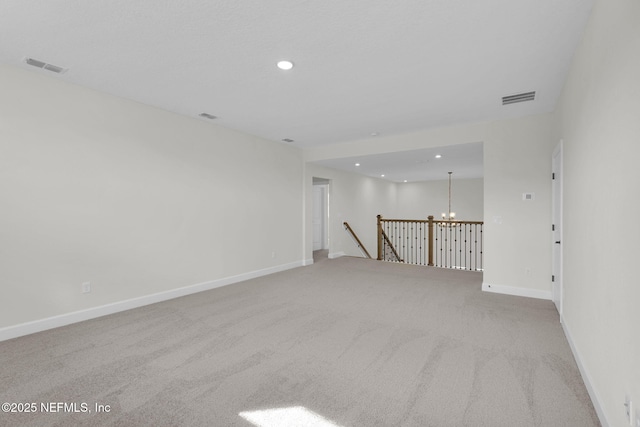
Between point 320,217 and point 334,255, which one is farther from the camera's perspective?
point 320,217

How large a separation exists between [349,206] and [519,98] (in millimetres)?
5720

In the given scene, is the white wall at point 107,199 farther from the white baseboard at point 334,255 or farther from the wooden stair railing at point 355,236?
the wooden stair railing at point 355,236

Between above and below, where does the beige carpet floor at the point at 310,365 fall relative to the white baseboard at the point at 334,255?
below

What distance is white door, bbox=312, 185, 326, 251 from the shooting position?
936cm

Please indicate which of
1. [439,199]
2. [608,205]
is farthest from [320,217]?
[608,205]

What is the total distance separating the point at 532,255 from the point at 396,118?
2959 mm

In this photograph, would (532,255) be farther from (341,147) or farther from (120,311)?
(120,311)

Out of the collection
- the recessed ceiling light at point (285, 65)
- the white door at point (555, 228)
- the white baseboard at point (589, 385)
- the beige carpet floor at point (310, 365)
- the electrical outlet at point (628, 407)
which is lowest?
the beige carpet floor at point (310, 365)

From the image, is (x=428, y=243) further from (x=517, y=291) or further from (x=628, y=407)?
(x=628, y=407)

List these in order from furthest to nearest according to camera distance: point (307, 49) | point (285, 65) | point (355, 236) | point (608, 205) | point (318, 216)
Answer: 1. point (318, 216)
2. point (355, 236)
3. point (285, 65)
4. point (307, 49)
5. point (608, 205)

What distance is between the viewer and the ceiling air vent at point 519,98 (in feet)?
11.8

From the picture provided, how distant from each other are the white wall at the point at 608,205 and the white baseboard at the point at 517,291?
1930mm

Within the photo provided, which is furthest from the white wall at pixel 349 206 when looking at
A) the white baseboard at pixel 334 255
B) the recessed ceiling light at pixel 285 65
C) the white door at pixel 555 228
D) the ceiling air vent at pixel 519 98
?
the white door at pixel 555 228

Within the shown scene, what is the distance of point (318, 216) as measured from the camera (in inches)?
372
